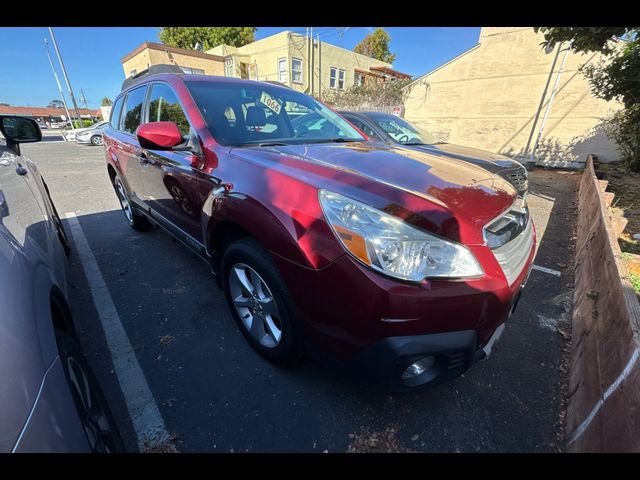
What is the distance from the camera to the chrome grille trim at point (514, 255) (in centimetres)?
147

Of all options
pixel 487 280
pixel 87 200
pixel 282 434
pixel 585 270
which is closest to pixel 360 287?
pixel 487 280

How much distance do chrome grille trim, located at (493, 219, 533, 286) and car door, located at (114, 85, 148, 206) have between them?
3.13 m

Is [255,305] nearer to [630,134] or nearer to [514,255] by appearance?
[514,255]

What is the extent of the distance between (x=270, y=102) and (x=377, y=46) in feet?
148

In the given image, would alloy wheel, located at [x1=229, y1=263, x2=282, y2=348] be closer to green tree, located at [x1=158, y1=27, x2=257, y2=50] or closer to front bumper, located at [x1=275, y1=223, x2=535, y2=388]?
front bumper, located at [x1=275, y1=223, x2=535, y2=388]

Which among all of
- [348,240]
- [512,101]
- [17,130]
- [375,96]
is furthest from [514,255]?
[375,96]

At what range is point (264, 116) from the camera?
2529mm

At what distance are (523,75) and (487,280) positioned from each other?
1441cm

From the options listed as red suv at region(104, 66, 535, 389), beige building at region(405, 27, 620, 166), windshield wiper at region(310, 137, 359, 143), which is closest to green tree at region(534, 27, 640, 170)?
beige building at region(405, 27, 620, 166)

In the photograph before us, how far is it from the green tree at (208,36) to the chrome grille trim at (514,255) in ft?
109

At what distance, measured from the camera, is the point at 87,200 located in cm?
593

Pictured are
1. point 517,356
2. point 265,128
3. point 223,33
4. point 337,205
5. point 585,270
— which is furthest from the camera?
point 223,33

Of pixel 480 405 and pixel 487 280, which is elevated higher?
pixel 487 280
